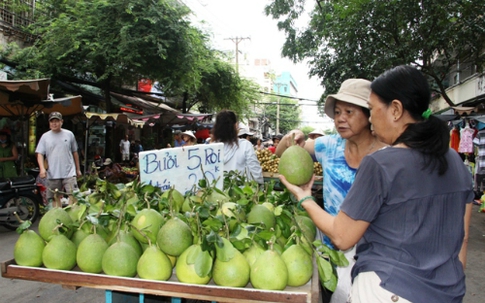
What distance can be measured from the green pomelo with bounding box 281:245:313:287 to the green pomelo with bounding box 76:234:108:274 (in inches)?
30.2

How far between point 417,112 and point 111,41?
416 inches

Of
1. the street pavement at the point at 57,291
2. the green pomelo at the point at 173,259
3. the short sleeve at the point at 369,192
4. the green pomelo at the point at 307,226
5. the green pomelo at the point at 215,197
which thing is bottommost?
the street pavement at the point at 57,291

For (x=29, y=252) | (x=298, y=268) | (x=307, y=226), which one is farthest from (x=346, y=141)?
(x=29, y=252)

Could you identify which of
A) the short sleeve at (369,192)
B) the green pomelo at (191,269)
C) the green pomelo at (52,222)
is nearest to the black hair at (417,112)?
the short sleeve at (369,192)

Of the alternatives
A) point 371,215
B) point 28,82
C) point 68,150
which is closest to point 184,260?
point 371,215

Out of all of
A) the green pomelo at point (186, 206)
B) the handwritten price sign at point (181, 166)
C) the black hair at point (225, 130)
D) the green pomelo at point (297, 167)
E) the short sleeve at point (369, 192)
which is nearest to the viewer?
the short sleeve at point (369, 192)

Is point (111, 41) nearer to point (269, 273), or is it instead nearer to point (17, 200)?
point (17, 200)

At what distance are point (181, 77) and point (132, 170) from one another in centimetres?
342

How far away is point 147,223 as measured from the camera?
167 centimetres

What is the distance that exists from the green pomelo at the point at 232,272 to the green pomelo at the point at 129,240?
0.40m

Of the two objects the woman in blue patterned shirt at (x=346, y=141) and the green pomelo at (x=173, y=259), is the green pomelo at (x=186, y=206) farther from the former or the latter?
the woman in blue patterned shirt at (x=346, y=141)

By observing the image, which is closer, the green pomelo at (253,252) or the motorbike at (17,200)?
the green pomelo at (253,252)

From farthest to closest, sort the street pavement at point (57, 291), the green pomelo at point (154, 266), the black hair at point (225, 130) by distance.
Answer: the black hair at point (225, 130) → the street pavement at point (57, 291) → the green pomelo at point (154, 266)

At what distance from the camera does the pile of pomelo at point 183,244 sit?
140cm
